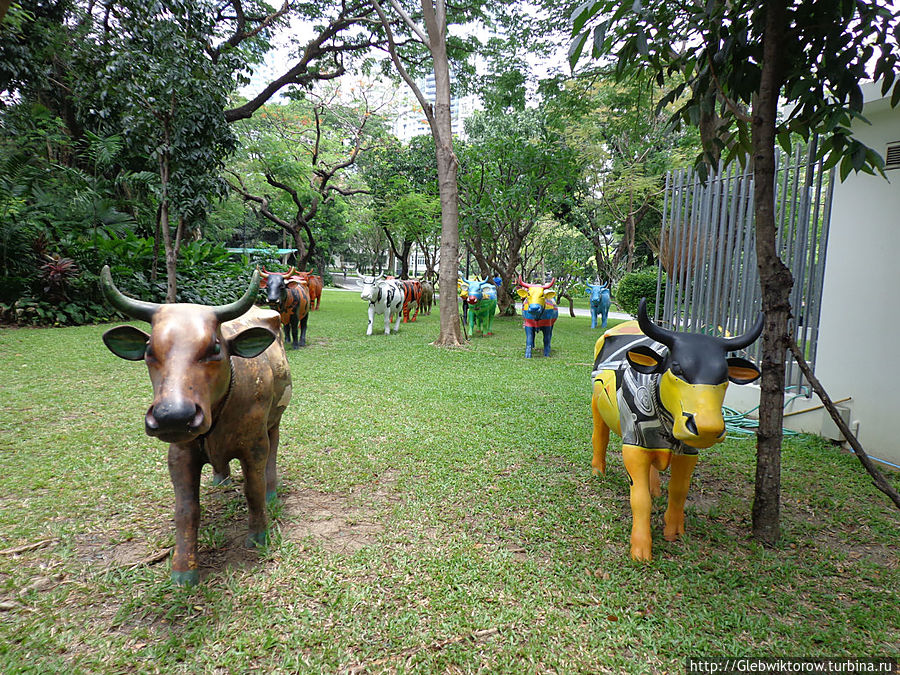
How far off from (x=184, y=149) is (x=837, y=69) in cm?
1191

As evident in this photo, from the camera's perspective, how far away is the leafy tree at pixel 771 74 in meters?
2.69

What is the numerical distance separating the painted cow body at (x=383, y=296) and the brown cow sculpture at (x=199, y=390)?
8.58 m

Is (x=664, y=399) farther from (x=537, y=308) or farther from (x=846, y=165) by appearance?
(x=537, y=308)

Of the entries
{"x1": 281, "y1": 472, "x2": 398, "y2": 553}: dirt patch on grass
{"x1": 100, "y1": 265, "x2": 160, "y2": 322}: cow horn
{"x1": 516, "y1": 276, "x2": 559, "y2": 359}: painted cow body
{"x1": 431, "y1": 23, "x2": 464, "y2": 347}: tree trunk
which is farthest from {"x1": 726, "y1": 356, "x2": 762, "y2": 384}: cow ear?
{"x1": 431, "y1": 23, "x2": 464, "y2": 347}: tree trunk

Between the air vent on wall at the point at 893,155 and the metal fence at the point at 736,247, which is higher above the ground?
the air vent on wall at the point at 893,155

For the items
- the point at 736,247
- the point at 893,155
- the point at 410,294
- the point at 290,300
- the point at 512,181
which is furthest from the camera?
the point at 512,181

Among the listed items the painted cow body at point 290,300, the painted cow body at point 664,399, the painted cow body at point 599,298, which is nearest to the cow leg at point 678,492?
the painted cow body at point 664,399

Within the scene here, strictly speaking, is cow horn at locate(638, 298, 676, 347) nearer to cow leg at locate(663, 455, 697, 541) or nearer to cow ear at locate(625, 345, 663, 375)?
cow ear at locate(625, 345, 663, 375)

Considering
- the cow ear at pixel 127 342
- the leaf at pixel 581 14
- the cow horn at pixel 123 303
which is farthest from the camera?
the leaf at pixel 581 14

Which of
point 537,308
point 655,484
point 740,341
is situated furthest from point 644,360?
point 537,308

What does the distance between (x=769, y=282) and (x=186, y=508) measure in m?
3.52

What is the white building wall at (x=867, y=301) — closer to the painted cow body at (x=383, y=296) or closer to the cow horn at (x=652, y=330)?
the cow horn at (x=652, y=330)

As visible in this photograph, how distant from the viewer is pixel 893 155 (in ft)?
14.6

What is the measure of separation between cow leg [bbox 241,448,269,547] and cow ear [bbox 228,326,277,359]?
1.89ft
